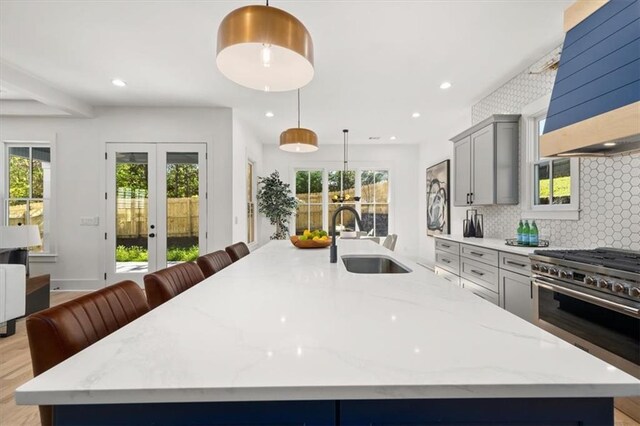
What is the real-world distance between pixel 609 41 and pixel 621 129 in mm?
575

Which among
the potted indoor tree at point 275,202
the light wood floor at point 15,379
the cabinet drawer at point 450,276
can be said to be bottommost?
the light wood floor at point 15,379

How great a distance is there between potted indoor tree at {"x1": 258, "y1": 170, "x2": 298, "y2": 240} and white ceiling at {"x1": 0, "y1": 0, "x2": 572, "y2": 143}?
2.19 meters

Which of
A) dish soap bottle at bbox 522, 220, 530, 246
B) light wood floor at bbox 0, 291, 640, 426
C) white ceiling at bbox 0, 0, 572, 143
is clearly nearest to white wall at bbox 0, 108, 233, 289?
white ceiling at bbox 0, 0, 572, 143

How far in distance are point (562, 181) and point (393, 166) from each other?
4552 mm

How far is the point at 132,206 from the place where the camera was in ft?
15.4

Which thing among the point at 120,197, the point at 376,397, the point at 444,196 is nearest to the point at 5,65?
the point at 120,197

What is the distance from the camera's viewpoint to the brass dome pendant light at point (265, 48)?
Answer: 1.17 meters

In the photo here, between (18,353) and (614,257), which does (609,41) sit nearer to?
(614,257)

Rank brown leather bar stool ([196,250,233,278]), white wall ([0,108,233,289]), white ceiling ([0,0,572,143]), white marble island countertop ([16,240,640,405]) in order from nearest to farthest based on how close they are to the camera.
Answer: white marble island countertop ([16,240,640,405])
brown leather bar stool ([196,250,233,278])
white ceiling ([0,0,572,143])
white wall ([0,108,233,289])

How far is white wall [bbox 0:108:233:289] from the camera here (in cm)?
466

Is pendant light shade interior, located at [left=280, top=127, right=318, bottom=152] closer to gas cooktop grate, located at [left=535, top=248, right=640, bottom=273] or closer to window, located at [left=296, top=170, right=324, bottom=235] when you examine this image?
gas cooktop grate, located at [left=535, top=248, right=640, bottom=273]

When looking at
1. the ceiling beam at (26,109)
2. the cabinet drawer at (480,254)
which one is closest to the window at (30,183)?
the ceiling beam at (26,109)

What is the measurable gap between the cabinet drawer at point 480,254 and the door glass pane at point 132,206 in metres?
4.44

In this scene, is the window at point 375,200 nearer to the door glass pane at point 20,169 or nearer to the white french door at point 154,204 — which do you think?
the white french door at point 154,204
